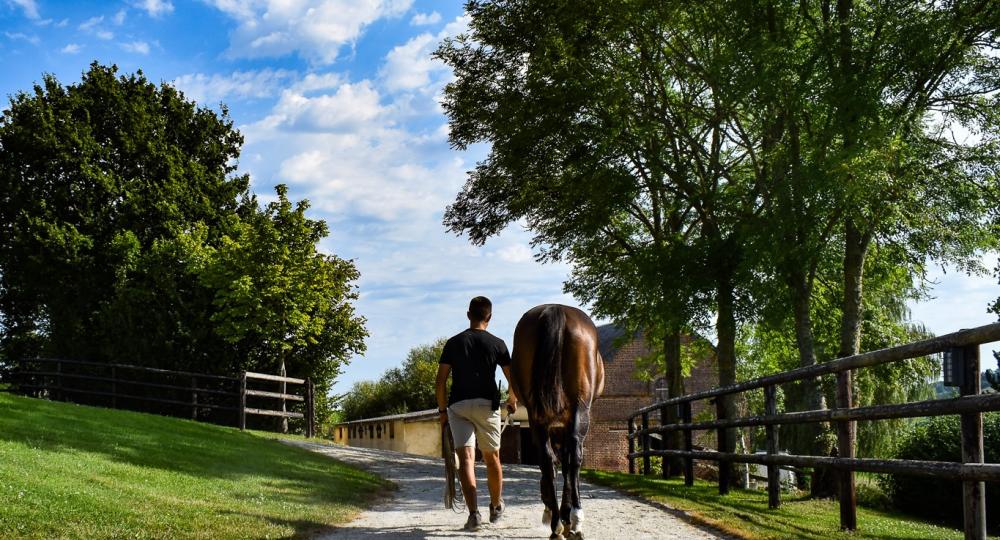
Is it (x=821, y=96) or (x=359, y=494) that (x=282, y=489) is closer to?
(x=359, y=494)

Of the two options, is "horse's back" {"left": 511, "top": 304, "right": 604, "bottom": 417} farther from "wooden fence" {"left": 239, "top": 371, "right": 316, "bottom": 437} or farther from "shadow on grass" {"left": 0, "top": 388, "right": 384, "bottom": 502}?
"wooden fence" {"left": 239, "top": 371, "right": 316, "bottom": 437}

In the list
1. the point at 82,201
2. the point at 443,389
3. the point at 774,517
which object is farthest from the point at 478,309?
the point at 82,201

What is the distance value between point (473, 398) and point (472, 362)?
1.09 ft

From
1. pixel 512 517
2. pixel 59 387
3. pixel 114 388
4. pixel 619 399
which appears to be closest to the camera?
pixel 512 517

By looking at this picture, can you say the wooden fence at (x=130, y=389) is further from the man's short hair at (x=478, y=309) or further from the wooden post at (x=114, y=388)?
the man's short hair at (x=478, y=309)

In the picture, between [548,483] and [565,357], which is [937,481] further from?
[548,483]

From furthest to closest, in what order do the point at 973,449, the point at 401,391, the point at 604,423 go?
the point at 401,391 < the point at 604,423 < the point at 973,449

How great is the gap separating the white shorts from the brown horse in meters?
0.38

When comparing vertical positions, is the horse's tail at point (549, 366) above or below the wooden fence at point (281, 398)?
above

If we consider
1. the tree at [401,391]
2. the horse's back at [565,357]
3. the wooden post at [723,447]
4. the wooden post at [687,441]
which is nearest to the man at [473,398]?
the horse's back at [565,357]

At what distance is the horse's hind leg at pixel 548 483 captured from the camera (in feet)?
25.7

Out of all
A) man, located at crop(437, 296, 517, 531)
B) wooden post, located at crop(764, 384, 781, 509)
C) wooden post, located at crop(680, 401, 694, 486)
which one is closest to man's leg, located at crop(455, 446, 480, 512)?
man, located at crop(437, 296, 517, 531)

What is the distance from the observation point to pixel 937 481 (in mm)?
13281

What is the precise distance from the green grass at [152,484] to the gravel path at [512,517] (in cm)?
46
